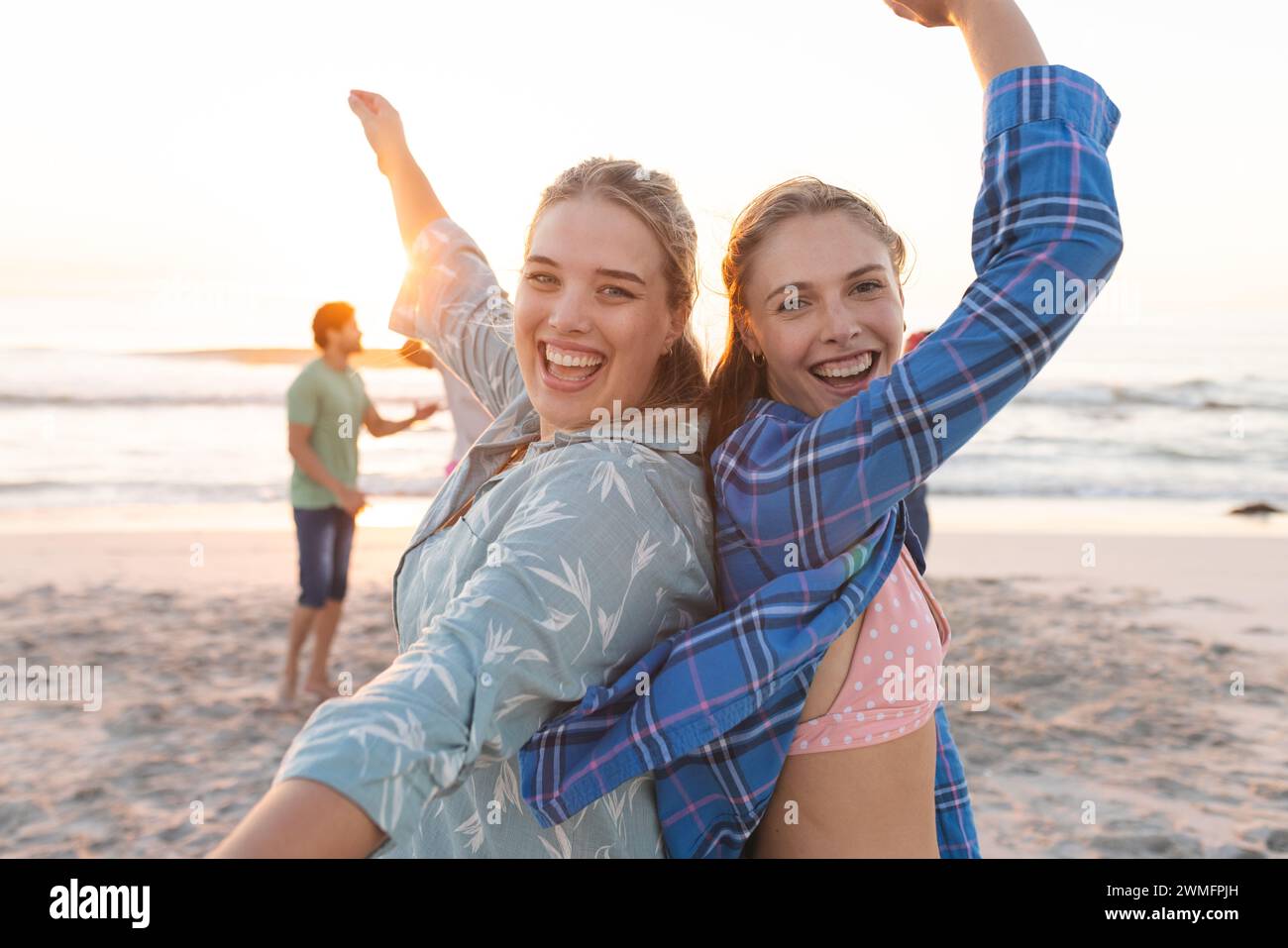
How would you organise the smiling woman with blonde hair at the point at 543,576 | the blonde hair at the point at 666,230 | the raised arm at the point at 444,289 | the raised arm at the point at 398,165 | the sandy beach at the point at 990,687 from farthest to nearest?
the sandy beach at the point at 990,687 < the raised arm at the point at 398,165 < the raised arm at the point at 444,289 < the blonde hair at the point at 666,230 < the smiling woman with blonde hair at the point at 543,576

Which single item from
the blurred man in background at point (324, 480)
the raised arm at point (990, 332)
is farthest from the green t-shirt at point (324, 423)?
the raised arm at point (990, 332)

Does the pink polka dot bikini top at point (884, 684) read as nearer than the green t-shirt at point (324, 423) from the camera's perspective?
Yes

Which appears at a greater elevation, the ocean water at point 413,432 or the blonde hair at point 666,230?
the ocean water at point 413,432

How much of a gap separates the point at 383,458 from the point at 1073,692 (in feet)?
38.9

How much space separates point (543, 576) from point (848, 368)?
81cm

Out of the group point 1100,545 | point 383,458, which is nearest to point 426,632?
point 1100,545

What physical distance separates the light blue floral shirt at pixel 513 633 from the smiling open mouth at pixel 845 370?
0.25 meters

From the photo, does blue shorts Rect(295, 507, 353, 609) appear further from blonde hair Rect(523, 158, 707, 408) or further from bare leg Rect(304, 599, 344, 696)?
blonde hair Rect(523, 158, 707, 408)

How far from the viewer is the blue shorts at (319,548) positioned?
6.27 m

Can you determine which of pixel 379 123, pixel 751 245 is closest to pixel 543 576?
pixel 751 245

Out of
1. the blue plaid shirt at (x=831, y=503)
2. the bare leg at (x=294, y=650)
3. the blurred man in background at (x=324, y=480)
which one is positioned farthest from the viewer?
the bare leg at (x=294, y=650)

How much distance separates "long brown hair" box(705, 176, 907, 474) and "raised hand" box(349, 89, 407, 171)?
4.20ft

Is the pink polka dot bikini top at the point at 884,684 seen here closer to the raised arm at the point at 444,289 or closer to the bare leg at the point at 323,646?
the raised arm at the point at 444,289

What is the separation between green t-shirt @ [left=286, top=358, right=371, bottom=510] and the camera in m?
6.23
